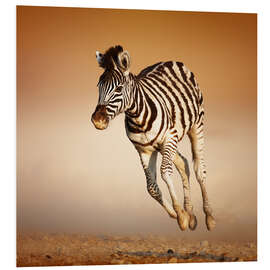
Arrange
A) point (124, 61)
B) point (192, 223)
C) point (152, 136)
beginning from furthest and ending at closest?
1. point (192, 223)
2. point (152, 136)
3. point (124, 61)

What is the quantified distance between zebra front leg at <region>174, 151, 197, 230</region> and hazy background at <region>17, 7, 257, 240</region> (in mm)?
80

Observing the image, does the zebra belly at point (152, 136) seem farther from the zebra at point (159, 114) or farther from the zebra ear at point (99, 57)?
the zebra ear at point (99, 57)

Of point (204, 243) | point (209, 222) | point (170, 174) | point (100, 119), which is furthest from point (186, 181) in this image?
point (100, 119)

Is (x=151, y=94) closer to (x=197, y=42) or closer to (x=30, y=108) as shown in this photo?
(x=197, y=42)

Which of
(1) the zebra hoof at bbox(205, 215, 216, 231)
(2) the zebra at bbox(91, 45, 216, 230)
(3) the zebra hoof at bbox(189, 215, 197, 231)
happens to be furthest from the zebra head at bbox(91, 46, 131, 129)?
(1) the zebra hoof at bbox(205, 215, 216, 231)

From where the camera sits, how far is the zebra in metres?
6.46

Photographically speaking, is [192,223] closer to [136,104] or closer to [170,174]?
[170,174]

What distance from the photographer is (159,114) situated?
677cm

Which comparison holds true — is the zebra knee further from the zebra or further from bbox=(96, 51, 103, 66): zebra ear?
bbox=(96, 51, 103, 66): zebra ear


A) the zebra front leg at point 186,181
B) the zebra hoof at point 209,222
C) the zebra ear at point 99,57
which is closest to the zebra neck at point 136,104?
the zebra ear at point 99,57

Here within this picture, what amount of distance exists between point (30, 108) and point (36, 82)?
343 millimetres

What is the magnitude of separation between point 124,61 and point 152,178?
1497mm

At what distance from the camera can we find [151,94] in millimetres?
6844

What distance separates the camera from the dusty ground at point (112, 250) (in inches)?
266
